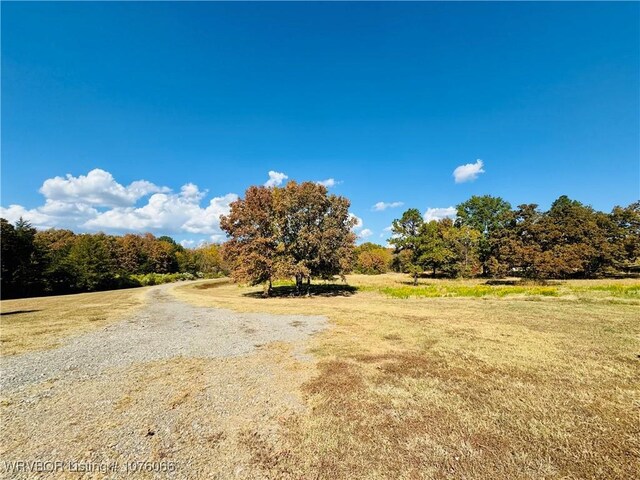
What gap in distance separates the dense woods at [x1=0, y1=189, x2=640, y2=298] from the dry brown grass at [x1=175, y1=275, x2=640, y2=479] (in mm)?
15872

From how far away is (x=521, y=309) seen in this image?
1596 cm

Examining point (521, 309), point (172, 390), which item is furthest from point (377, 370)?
point (521, 309)

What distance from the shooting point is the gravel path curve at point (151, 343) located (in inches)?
276

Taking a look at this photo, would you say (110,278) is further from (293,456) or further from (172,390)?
(293,456)

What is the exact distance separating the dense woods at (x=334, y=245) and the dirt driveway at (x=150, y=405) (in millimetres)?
15682

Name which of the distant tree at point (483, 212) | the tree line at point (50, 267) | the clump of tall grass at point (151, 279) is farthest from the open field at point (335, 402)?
the distant tree at point (483, 212)

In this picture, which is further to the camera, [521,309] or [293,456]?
[521,309]

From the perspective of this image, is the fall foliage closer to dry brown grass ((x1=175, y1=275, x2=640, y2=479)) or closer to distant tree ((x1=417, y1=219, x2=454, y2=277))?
dry brown grass ((x1=175, y1=275, x2=640, y2=479))

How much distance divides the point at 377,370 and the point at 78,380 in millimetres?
6913

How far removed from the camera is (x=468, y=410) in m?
5.05

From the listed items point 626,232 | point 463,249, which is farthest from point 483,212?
point 626,232

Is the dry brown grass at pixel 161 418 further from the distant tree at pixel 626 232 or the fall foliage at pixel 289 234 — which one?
the distant tree at pixel 626 232

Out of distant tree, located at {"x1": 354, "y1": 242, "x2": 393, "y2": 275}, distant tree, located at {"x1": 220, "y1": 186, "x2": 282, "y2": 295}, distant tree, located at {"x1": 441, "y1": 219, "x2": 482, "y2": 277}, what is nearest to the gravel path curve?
distant tree, located at {"x1": 220, "y1": 186, "x2": 282, "y2": 295}

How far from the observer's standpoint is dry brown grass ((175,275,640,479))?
375 cm
